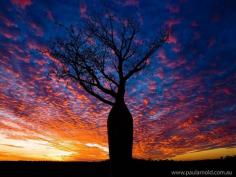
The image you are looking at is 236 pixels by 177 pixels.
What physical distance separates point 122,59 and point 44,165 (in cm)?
572

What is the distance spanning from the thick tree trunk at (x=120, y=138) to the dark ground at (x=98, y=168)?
1.06 ft

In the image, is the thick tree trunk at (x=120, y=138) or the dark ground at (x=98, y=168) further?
the thick tree trunk at (x=120, y=138)

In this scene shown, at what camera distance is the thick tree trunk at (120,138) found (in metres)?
8.66

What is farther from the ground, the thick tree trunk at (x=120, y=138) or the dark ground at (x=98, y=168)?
the thick tree trunk at (x=120, y=138)

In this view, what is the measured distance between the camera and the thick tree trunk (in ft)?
28.4

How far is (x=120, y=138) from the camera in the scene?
8945 mm

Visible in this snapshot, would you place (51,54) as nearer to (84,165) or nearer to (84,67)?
(84,67)

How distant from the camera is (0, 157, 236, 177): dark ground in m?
7.88

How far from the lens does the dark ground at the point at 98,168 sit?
25.8 feet

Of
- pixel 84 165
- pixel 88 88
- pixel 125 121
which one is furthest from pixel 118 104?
pixel 84 165

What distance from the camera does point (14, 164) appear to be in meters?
10.8

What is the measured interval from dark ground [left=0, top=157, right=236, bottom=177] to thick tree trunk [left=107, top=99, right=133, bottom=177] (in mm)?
323

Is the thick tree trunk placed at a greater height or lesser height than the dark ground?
greater

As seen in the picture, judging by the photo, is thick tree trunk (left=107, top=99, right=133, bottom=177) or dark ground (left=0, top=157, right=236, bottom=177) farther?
thick tree trunk (left=107, top=99, right=133, bottom=177)
